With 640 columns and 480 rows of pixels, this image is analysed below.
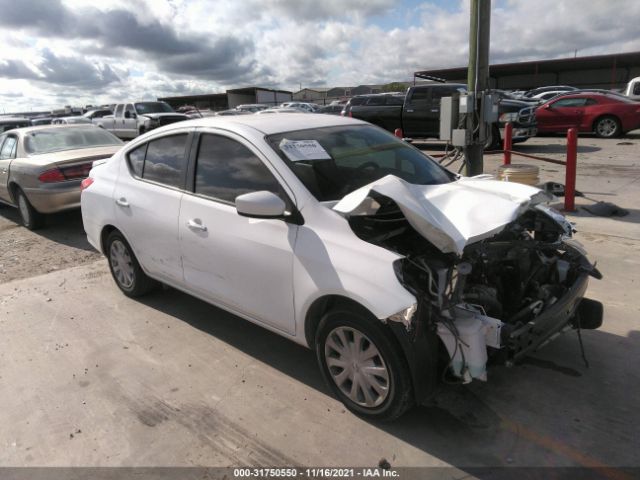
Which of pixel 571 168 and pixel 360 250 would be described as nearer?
pixel 360 250

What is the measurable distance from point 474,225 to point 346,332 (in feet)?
3.07

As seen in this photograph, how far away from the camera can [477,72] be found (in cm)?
653

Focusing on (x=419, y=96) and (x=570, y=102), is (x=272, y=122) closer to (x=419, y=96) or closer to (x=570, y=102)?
(x=419, y=96)

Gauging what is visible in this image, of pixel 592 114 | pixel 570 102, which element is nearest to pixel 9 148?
pixel 570 102

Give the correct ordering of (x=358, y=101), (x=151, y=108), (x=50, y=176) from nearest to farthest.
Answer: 1. (x=50, y=176)
2. (x=358, y=101)
3. (x=151, y=108)

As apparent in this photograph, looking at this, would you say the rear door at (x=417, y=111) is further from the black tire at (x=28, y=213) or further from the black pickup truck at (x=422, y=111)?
the black tire at (x=28, y=213)

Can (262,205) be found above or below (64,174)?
above

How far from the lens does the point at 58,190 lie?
7113 mm

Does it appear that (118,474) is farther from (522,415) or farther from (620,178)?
(620,178)

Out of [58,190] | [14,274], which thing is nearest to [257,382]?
[14,274]

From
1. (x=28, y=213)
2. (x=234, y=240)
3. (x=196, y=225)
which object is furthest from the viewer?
(x=28, y=213)

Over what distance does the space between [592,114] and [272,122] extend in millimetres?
15328

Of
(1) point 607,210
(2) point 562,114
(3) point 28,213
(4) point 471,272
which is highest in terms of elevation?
(2) point 562,114

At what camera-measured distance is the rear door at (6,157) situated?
8.02m
